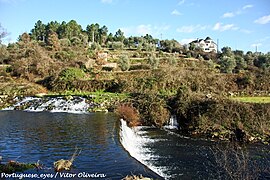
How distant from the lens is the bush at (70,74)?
1535 inches

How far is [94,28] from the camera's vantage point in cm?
8525

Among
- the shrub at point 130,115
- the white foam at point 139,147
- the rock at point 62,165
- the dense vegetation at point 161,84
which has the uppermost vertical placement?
the dense vegetation at point 161,84

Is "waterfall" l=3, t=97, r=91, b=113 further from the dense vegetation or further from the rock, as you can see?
the rock

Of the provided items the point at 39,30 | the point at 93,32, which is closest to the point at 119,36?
the point at 93,32

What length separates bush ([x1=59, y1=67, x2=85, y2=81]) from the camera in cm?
3898

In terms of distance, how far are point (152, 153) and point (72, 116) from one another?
12.2 meters

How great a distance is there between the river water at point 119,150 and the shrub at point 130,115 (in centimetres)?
91

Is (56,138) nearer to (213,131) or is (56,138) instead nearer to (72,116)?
(72,116)

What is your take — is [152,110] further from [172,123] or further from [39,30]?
[39,30]

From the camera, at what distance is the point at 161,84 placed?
34719mm

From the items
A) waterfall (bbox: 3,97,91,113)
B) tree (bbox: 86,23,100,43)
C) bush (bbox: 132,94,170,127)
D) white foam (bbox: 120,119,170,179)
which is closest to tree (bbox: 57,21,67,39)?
tree (bbox: 86,23,100,43)

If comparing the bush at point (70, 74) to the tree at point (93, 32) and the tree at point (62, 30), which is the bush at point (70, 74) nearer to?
the tree at point (62, 30)

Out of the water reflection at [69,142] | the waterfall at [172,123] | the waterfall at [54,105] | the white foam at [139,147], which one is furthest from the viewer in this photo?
the waterfall at [54,105]

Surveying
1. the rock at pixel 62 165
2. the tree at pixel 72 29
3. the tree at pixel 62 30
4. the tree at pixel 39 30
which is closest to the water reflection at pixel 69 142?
the rock at pixel 62 165
